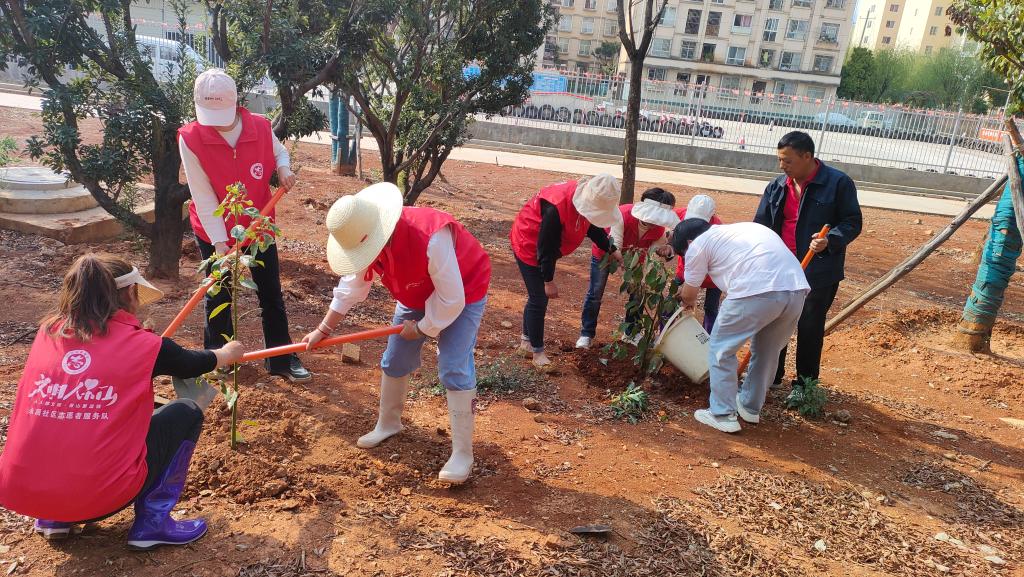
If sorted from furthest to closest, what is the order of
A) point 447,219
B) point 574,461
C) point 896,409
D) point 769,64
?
point 769,64
point 896,409
point 574,461
point 447,219

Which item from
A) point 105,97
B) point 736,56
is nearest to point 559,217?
point 105,97

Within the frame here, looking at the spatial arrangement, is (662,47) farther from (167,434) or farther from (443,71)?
(167,434)

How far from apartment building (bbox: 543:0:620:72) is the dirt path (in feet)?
Result: 165

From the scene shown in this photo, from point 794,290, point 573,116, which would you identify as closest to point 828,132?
point 573,116

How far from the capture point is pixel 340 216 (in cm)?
270

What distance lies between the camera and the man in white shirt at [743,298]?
11.9 feet

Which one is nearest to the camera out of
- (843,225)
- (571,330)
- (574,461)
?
(574,461)

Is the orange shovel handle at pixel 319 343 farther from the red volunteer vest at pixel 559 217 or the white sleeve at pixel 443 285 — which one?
the red volunteer vest at pixel 559 217

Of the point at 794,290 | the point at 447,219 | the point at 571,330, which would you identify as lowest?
the point at 571,330

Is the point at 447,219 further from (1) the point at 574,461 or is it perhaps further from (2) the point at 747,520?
(2) the point at 747,520

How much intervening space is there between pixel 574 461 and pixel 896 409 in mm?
2437

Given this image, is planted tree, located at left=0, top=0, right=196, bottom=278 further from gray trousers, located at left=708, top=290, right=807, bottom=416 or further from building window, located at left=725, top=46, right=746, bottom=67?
building window, located at left=725, top=46, right=746, bottom=67

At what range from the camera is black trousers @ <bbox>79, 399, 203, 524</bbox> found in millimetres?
2422

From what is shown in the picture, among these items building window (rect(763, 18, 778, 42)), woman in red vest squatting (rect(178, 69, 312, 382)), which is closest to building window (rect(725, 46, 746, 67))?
building window (rect(763, 18, 778, 42))
